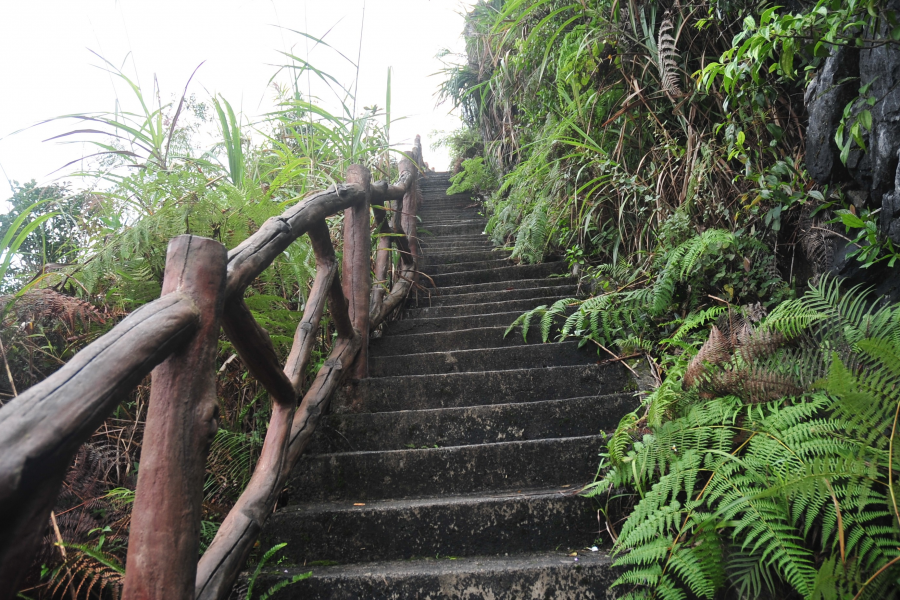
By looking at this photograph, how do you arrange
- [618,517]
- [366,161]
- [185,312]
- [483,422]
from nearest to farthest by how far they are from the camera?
[185,312]
[618,517]
[483,422]
[366,161]

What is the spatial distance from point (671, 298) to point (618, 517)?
1.08m

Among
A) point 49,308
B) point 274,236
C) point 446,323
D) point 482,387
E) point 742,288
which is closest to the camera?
point 274,236

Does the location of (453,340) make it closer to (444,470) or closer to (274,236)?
(444,470)

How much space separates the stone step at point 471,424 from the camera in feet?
6.80

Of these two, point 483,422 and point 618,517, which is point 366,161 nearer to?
point 483,422

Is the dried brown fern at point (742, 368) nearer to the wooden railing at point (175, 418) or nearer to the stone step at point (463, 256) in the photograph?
the wooden railing at point (175, 418)

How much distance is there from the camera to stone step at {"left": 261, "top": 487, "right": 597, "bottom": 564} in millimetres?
1631

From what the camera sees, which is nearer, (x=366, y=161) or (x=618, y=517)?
(x=618, y=517)

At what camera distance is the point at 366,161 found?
3.26 meters

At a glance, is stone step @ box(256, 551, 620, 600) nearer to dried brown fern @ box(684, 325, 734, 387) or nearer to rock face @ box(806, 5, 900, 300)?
dried brown fern @ box(684, 325, 734, 387)

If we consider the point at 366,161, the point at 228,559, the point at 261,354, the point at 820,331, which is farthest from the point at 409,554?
the point at 366,161

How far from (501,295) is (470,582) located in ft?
7.31

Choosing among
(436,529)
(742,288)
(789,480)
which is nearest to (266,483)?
(436,529)

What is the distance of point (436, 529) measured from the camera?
166cm
